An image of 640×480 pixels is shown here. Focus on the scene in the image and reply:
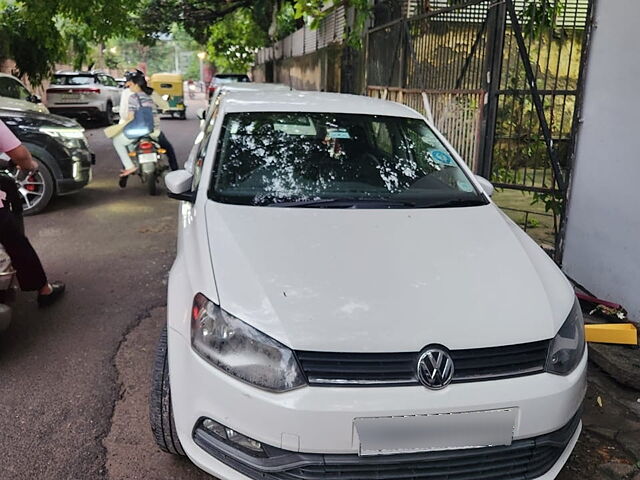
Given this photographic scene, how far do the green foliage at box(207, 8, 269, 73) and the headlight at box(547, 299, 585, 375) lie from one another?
Result: 70.7 feet

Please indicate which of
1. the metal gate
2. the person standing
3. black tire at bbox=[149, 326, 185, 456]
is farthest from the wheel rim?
black tire at bbox=[149, 326, 185, 456]

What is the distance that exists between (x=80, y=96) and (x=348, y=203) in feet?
54.7

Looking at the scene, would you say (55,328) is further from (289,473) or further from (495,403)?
(495,403)

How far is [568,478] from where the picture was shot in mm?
2738

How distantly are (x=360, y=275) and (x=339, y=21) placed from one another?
11731 mm

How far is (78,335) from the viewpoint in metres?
4.02

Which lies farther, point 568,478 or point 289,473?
point 568,478

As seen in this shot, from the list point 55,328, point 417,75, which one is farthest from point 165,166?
point 55,328

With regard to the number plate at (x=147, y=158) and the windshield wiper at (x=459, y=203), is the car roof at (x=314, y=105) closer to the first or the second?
the windshield wiper at (x=459, y=203)

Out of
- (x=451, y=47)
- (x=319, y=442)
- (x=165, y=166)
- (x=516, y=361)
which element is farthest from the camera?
(x=165, y=166)

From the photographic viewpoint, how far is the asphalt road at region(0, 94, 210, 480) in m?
2.83

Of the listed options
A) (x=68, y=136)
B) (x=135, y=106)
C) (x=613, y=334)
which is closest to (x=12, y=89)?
(x=135, y=106)

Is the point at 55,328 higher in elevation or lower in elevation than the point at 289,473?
lower

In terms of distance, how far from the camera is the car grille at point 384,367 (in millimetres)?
2102
